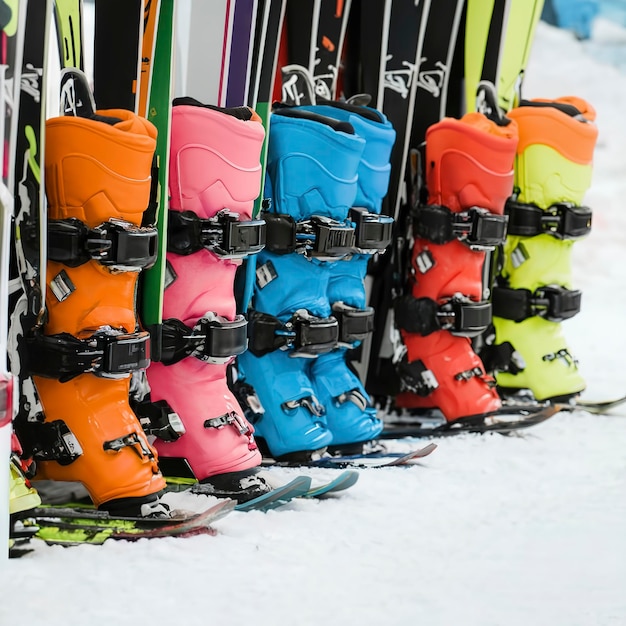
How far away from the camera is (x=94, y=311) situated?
2.07m

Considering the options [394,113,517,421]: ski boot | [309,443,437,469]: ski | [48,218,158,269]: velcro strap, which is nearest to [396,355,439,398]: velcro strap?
[394,113,517,421]: ski boot

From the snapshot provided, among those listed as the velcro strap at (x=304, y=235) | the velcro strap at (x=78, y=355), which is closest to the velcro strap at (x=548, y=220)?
the velcro strap at (x=304, y=235)

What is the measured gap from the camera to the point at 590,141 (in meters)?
3.44

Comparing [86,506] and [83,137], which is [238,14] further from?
[86,506]

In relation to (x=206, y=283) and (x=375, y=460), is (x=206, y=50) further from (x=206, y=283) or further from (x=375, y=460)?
(x=375, y=460)

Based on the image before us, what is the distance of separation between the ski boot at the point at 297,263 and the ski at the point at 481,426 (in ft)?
1.47

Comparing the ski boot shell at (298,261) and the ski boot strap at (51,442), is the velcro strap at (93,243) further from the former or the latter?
the ski boot shell at (298,261)

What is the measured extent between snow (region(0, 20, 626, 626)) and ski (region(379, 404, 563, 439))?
8cm

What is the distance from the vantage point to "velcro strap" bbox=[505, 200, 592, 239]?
341 cm

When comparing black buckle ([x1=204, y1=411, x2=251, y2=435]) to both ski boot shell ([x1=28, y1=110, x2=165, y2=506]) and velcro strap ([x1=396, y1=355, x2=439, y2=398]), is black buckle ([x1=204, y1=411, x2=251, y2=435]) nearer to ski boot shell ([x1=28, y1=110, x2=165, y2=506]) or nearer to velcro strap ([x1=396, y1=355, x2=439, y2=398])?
ski boot shell ([x1=28, y1=110, x2=165, y2=506])

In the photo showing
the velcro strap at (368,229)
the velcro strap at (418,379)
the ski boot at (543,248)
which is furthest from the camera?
the ski boot at (543,248)

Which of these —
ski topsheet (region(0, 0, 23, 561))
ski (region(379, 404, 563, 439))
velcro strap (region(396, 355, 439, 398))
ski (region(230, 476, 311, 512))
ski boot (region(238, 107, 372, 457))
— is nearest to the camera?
ski topsheet (region(0, 0, 23, 561))

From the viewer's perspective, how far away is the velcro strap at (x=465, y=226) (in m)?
3.12

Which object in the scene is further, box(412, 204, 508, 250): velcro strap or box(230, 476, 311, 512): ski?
box(412, 204, 508, 250): velcro strap
